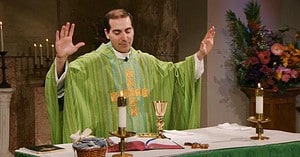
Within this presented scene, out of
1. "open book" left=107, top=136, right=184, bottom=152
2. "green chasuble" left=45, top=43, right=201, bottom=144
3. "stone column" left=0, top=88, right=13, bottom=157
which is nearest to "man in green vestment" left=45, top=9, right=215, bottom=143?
"green chasuble" left=45, top=43, right=201, bottom=144

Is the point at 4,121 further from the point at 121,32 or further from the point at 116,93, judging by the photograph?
the point at 121,32

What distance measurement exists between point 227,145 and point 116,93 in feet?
3.90

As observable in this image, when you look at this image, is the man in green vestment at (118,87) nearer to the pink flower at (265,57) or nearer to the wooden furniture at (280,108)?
the pink flower at (265,57)

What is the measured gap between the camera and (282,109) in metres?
6.70

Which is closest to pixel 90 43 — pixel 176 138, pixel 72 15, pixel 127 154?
pixel 72 15

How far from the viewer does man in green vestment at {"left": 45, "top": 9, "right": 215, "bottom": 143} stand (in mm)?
4258

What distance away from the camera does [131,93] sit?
15.0ft

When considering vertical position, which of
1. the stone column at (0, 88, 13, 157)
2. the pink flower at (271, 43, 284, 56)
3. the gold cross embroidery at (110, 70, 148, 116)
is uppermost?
the pink flower at (271, 43, 284, 56)

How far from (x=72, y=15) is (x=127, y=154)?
15.6 ft

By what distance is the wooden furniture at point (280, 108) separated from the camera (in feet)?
21.7

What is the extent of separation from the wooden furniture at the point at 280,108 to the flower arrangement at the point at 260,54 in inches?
6.1

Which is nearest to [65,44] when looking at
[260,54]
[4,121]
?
[260,54]

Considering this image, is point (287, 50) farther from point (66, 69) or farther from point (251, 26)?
point (66, 69)

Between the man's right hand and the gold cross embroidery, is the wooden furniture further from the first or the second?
the man's right hand
